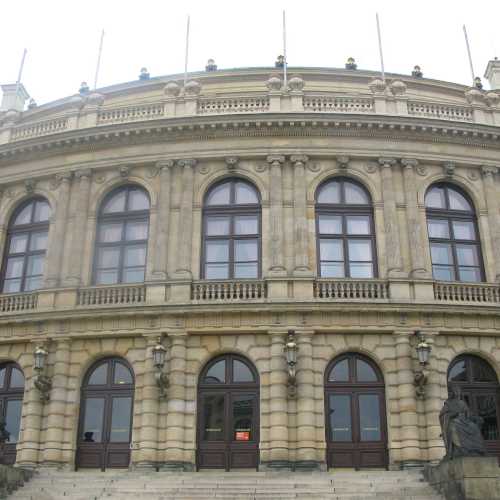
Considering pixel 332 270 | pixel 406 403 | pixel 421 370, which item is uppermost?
pixel 332 270

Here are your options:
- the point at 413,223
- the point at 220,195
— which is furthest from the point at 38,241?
the point at 413,223

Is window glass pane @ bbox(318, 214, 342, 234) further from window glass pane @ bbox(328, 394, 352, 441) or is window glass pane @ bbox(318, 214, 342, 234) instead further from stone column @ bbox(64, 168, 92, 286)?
stone column @ bbox(64, 168, 92, 286)

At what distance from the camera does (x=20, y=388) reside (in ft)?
78.8

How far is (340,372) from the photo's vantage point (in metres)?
22.8

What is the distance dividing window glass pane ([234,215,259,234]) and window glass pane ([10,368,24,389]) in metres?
9.56

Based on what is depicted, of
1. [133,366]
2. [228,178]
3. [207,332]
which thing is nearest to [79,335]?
[133,366]

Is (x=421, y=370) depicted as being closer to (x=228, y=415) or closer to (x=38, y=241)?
(x=228, y=415)

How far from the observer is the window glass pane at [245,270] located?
24.6 meters

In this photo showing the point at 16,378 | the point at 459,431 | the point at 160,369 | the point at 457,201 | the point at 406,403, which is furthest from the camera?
the point at 457,201

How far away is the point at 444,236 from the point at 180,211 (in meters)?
10.2

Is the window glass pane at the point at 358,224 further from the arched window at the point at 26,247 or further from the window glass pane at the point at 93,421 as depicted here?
the arched window at the point at 26,247

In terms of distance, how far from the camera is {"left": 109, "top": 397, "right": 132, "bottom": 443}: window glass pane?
22.7m

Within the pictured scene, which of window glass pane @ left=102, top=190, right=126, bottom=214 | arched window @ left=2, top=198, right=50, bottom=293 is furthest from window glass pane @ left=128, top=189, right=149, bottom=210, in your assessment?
arched window @ left=2, top=198, right=50, bottom=293

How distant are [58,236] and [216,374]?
330 inches
